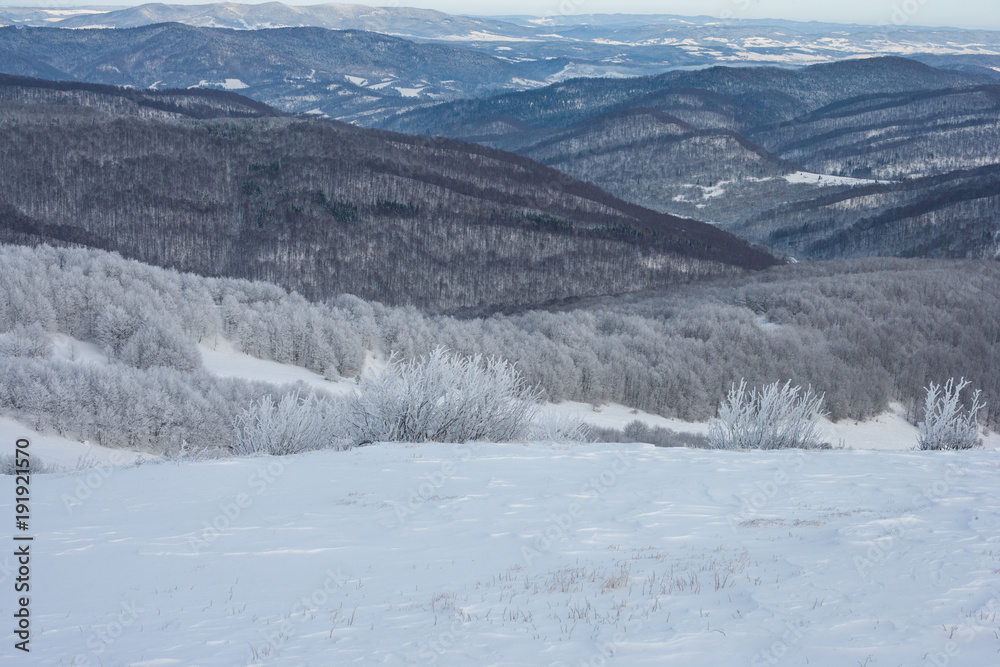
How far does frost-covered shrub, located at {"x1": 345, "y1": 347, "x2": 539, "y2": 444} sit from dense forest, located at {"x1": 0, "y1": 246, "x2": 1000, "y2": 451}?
493 cm

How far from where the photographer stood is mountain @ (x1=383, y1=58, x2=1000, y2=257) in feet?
288

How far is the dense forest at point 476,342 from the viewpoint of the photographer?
1575 cm

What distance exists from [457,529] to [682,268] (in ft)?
218

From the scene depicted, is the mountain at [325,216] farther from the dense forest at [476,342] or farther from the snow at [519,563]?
the snow at [519,563]

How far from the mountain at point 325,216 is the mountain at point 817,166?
22.5 m

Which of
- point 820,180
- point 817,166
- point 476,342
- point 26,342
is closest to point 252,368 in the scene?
point 26,342

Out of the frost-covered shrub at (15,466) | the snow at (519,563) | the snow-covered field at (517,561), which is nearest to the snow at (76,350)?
the frost-covered shrub at (15,466)

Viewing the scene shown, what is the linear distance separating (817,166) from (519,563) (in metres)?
166

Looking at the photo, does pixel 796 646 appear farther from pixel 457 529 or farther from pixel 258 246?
pixel 258 246

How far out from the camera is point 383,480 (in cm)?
933

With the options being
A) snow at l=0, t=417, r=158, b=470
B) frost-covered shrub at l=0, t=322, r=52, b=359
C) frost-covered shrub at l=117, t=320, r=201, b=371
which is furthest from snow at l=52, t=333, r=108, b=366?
snow at l=0, t=417, r=158, b=470

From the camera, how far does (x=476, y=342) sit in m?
28.6

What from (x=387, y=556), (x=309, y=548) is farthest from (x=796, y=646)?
(x=309, y=548)

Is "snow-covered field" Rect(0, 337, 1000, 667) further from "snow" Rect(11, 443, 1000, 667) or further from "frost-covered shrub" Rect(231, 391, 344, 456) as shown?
"frost-covered shrub" Rect(231, 391, 344, 456)
